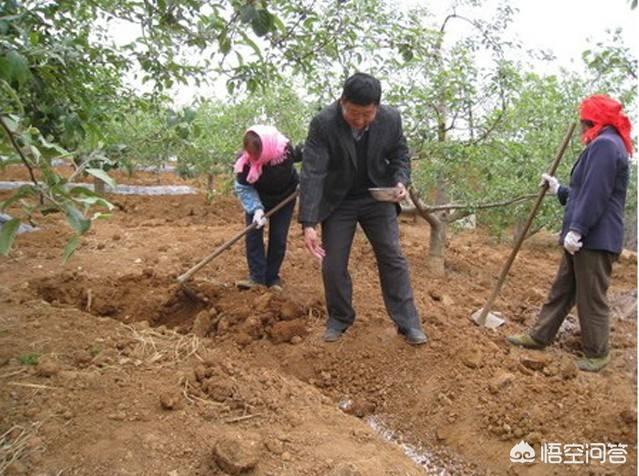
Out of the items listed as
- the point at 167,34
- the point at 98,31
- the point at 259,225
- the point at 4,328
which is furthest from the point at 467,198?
the point at 4,328

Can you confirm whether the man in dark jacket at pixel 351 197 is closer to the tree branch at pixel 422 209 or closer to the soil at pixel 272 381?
the soil at pixel 272 381

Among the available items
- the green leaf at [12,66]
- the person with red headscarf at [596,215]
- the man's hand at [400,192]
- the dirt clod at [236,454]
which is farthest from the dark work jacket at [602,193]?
the green leaf at [12,66]

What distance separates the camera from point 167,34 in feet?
10.5

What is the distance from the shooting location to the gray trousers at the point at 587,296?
10.5 ft

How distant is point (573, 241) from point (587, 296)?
A: 373 mm

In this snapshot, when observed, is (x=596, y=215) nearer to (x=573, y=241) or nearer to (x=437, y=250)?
(x=573, y=241)

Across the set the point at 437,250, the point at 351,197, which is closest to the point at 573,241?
the point at 351,197

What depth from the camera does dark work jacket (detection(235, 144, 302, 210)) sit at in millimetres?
4078

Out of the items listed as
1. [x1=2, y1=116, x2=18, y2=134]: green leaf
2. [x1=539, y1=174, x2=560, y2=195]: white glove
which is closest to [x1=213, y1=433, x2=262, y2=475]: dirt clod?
[x1=2, y1=116, x2=18, y2=134]: green leaf

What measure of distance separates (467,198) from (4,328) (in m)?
3.52

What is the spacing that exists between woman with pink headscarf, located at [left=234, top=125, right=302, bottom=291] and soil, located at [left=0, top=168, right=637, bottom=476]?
0.27 metres

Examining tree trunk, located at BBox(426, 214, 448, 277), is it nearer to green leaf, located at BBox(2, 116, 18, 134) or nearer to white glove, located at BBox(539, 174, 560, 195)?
white glove, located at BBox(539, 174, 560, 195)

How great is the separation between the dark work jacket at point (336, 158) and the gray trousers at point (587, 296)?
3.68 feet

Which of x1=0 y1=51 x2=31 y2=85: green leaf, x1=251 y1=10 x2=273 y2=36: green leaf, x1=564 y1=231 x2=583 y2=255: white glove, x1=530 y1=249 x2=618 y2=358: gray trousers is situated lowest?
x1=530 y1=249 x2=618 y2=358: gray trousers
